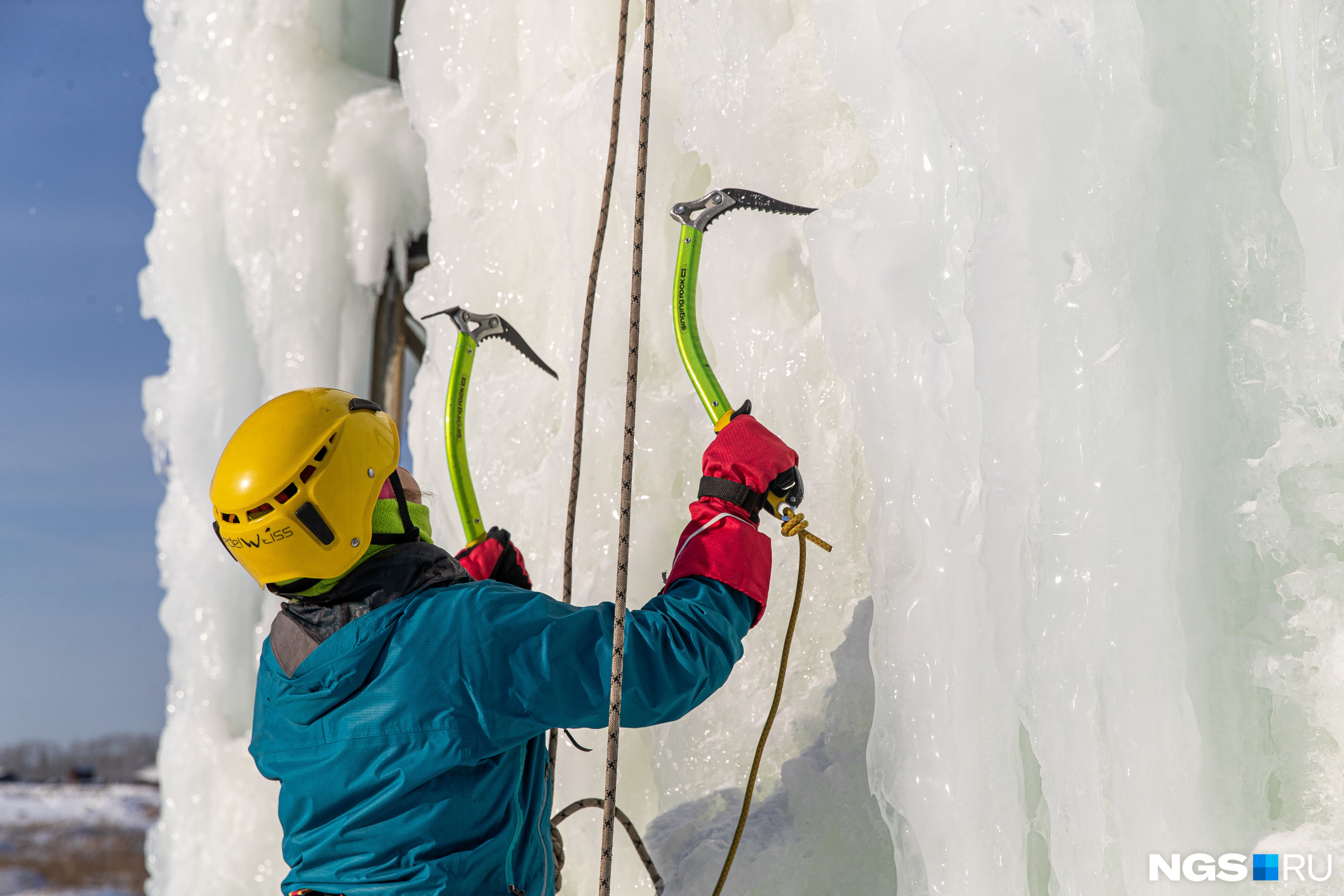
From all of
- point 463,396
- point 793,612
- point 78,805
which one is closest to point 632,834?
point 793,612

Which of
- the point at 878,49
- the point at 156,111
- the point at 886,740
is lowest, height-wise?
the point at 886,740

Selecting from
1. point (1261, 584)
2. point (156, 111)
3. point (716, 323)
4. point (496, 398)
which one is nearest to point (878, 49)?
point (716, 323)

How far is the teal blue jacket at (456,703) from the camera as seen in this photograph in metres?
1.05

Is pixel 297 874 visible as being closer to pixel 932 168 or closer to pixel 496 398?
pixel 932 168

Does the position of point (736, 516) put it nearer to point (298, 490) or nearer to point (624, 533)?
point (624, 533)

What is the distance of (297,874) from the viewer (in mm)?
1150

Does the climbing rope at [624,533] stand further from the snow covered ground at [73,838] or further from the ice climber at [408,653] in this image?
the snow covered ground at [73,838]

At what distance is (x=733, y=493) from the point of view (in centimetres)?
117

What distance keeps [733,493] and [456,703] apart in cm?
38

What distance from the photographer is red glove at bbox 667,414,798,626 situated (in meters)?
1.12

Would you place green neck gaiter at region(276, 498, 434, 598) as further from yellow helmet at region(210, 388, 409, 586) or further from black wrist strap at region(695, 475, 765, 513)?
black wrist strap at region(695, 475, 765, 513)

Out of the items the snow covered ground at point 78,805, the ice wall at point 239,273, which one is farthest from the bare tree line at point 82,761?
the ice wall at point 239,273

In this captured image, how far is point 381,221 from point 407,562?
214 centimetres

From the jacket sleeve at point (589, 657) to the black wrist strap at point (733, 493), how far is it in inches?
4.9
